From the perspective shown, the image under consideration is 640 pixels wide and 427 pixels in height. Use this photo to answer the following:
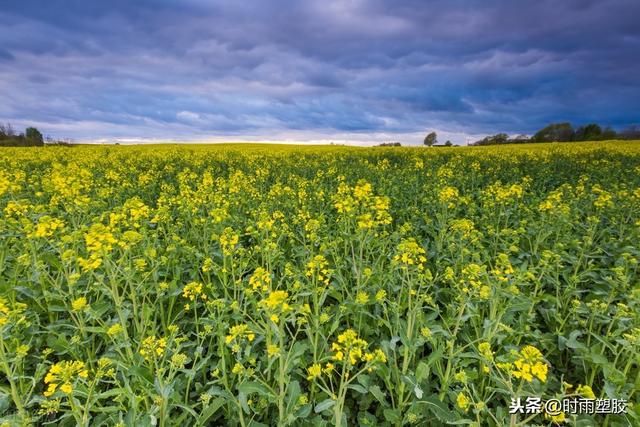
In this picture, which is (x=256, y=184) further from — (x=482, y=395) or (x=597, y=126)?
(x=597, y=126)

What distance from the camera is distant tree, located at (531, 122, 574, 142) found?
50.2 meters

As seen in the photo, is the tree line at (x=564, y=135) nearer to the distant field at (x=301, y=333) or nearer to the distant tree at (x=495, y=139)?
the distant tree at (x=495, y=139)

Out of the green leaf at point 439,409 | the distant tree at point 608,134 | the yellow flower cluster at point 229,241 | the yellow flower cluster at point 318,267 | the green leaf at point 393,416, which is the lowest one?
the green leaf at point 393,416

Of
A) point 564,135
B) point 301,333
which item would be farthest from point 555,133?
point 301,333

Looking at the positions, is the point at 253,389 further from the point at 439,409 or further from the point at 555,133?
the point at 555,133

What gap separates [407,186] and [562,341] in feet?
21.0

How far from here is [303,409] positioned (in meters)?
2.45

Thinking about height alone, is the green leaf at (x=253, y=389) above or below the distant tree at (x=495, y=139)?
below

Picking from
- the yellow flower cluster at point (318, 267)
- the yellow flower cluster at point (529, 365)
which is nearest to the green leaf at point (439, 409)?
the yellow flower cluster at point (529, 365)

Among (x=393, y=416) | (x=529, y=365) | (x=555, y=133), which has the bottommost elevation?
(x=393, y=416)

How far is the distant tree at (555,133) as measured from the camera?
50169 millimetres

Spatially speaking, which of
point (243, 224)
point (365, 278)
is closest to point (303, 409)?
point (365, 278)

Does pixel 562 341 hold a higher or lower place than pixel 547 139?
lower

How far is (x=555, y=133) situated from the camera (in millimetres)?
51875
